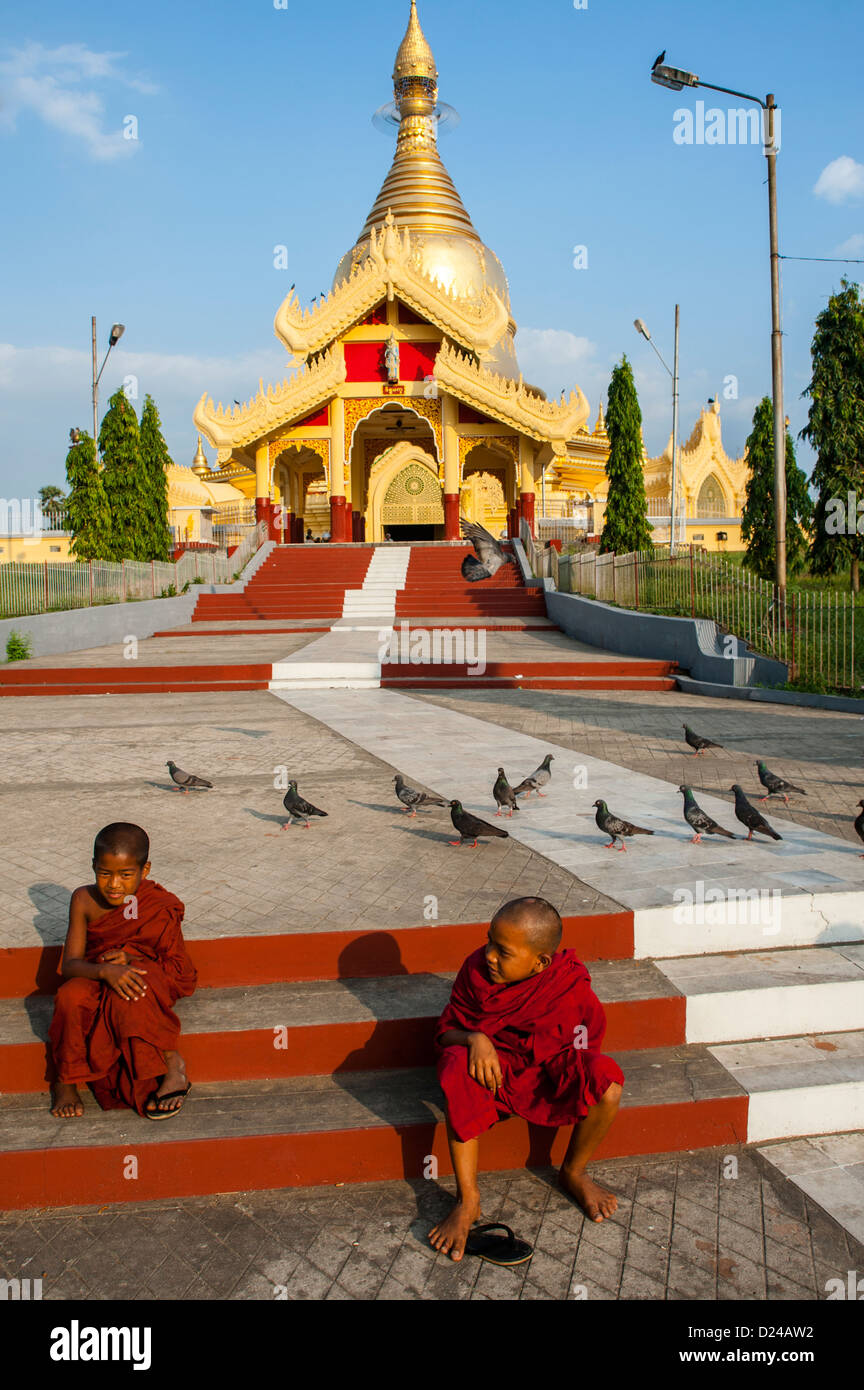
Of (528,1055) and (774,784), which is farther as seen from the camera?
(774,784)

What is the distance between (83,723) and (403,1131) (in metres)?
7.95

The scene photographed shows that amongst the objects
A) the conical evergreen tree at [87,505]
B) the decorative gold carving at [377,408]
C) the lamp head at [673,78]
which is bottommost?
the conical evergreen tree at [87,505]

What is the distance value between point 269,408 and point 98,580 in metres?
9.69

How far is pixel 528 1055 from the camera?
286 centimetres

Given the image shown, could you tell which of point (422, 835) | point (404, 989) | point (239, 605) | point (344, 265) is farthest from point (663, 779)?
point (344, 265)

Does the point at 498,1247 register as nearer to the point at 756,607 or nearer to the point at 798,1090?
the point at 798,1090

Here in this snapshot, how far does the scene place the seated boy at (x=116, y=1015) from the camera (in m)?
3.04

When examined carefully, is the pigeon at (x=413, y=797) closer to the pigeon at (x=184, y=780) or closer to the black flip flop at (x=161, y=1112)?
the pigeon at (x=184, y=780)

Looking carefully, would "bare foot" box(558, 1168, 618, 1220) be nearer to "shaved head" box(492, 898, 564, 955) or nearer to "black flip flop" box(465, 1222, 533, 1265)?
"black flip flop" box(465, 1222, 533, 1265)

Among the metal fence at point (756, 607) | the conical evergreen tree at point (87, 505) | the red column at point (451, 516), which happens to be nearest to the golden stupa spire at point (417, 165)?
the red column at point (451, 516)

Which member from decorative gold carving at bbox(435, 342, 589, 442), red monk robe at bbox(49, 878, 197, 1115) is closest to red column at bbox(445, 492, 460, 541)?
decorative gold carving at bbox(435, 342, 589, 442)

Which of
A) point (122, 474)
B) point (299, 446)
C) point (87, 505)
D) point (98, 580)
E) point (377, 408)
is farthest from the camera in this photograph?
point (299, 446)

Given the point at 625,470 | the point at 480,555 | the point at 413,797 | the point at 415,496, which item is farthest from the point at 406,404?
the point at 413,797

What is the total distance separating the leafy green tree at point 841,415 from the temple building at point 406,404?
599cm
